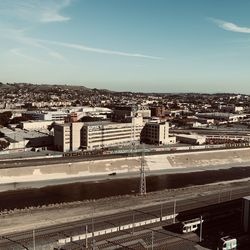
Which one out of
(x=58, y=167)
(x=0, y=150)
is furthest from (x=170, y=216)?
(x=0, y=150)

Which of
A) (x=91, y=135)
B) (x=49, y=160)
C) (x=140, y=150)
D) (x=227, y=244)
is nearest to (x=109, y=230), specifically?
(x=227, y=244)

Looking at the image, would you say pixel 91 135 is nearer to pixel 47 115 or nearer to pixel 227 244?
pixel 47 115

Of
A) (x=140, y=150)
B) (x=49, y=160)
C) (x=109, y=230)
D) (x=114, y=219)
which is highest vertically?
(x=140, y=150)

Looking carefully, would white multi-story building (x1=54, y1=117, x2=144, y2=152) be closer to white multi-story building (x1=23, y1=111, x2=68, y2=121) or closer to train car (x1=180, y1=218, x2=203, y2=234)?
white multi-story building (x1=23, y1=111, x2=68, y2=121)

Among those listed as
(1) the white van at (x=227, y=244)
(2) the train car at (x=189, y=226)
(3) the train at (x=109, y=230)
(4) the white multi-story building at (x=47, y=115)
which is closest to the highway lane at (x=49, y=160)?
(3) the train at (x=109, y=230)

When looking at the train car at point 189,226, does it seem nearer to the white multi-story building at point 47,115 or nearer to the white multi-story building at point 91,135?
the white multi-story building at point 91,135

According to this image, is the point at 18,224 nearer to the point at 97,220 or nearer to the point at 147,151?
the point at 97,220

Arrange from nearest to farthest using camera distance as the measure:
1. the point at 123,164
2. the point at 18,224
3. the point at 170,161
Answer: the point at 18,224
the point at 123,164
the point at 170,161

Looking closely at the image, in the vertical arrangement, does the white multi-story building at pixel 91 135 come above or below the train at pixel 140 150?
above
